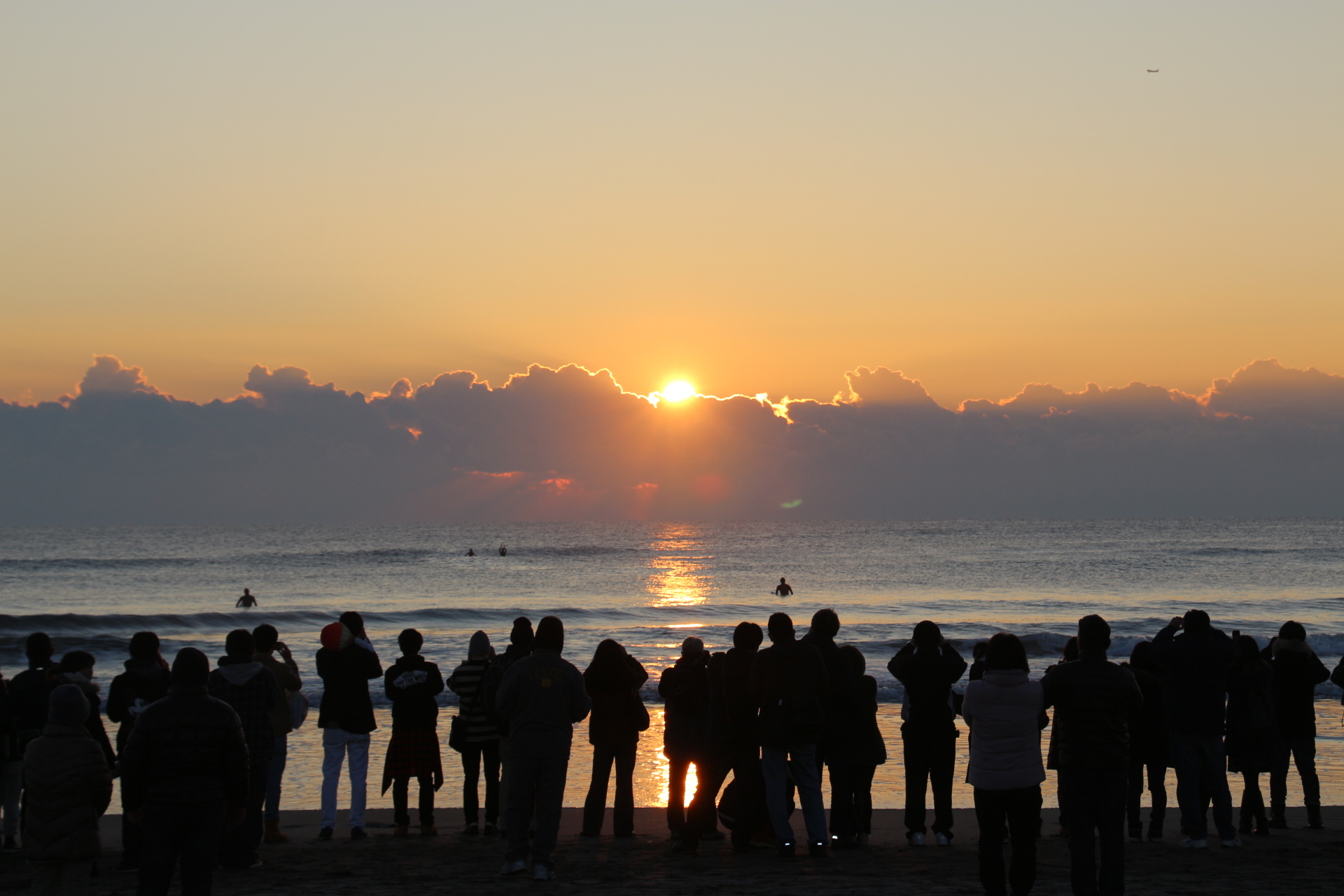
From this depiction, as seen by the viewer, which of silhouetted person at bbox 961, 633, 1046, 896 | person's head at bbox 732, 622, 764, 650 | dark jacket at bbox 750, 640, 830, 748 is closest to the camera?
silhouetted person at bbox 961, 633, 1046, 896

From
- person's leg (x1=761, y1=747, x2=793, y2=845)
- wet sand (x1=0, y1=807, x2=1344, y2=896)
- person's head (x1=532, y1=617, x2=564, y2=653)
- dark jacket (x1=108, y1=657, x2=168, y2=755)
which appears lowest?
wet sand (x1=0, y1=807, x2=1344, y2=896)

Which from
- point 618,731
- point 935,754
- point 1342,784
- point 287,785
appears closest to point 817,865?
point 935,754

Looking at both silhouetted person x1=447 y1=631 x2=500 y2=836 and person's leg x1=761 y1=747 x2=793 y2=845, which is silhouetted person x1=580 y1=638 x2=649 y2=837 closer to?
silhouetted person x1=447 y1=631 x2=500 y2=836

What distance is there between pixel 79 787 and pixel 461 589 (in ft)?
169

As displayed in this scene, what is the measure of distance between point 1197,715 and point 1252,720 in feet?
3.44

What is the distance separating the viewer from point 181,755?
16.3 feet

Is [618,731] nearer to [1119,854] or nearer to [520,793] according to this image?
[520,793]

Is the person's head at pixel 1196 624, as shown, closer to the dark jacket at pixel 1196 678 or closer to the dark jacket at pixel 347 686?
the dark jacket at pixel 1196 678

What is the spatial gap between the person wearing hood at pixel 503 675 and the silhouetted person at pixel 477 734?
0.48 ft

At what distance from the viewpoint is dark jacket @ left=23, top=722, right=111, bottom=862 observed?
5.33 meters

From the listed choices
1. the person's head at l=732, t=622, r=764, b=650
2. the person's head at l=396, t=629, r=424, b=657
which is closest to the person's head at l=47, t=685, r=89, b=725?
the person's head at l=396, t=629, r=424, b=657

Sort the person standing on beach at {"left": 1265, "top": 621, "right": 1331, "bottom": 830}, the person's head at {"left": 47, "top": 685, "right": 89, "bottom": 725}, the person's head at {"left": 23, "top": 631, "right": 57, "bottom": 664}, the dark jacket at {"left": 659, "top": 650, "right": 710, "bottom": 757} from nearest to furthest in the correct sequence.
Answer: the person's head at {"left": 47, "top": 685, "right": 89, "bottom": 725} < the person's head at {"left": 23, "top": 631, "right": 57, "bottom": 664} < the dark jacket at {"left": 659, "top": 650, "right": 710, "bottom": 757} < the person standing on beach at {"left": 1265, "top": 621, "right": 1331, "bottom": 830}

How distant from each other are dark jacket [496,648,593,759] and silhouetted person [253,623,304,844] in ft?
6.40

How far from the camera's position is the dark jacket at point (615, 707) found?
7801mm
